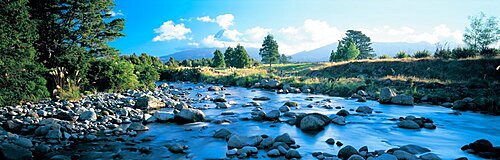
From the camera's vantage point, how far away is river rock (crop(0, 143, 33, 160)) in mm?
8344

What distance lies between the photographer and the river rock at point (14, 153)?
8344 mm

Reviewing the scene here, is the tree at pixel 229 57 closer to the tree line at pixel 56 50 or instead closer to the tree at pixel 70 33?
the tree line at pixel 56 50

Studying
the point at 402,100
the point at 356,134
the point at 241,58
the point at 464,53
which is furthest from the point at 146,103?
the point at 241,58

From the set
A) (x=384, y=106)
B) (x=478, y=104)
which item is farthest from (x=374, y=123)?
(x=478, y=104)

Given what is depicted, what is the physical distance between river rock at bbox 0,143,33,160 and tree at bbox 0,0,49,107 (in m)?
7.29

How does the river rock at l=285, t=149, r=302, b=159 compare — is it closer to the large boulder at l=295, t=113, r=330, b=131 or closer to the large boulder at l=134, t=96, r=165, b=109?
the large boulder at l=295, t=113, r=330, b=131

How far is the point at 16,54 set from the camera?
15703 mm

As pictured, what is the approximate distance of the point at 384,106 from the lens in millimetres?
20922

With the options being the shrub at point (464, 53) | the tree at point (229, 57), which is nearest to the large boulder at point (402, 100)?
the shrub at point (464, 53)

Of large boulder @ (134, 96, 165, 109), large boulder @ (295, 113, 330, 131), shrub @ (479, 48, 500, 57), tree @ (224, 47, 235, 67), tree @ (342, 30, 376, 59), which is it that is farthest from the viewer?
tree @ (342, 30, 376, 59)

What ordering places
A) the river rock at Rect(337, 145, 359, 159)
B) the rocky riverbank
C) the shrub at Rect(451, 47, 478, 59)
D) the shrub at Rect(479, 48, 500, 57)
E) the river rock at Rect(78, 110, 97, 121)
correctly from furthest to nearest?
the shrub at Rect(451, 47, 478, 59) < the shrub at Rect(479, 48, 500, 57) < the river rock at Rect(78, 110, 97, 121) < the rocky riverbank < the river rock at Rect(337, 145, 359, 159)

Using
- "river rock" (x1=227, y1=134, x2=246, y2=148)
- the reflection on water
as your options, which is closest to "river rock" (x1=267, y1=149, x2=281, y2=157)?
the reflection on water

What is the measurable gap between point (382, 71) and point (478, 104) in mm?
23606

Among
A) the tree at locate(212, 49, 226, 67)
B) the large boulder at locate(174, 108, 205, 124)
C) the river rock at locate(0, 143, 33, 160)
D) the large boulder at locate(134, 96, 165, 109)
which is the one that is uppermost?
the tree at locate(212, 49, 226, 67)
